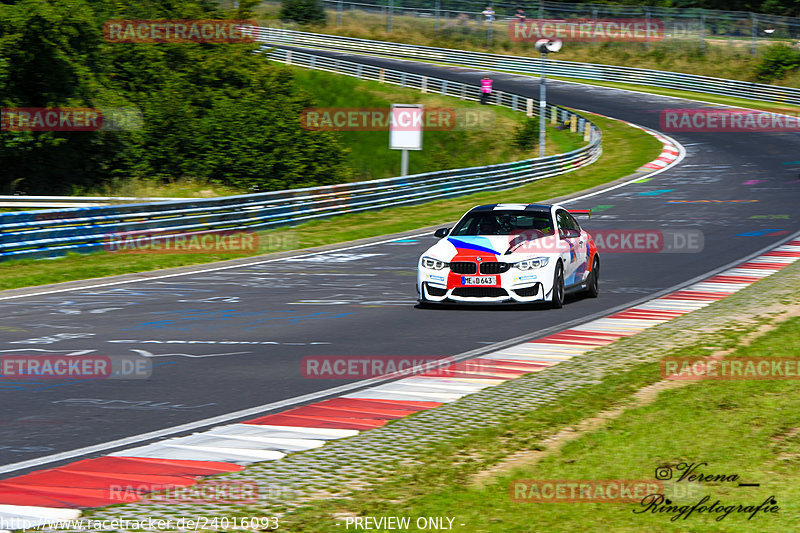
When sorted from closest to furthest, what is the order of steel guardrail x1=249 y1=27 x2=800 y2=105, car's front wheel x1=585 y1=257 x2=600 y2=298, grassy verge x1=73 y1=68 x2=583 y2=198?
car's front wheel x1=585 y1=257 x2=600 y2=298, grassy verge x1=73 y1=68 x2=583 y2=198, steel guardrail x1=249 y1=27 x2=800 y2=105

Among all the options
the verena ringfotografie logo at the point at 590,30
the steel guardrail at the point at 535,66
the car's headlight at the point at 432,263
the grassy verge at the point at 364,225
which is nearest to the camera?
the car's headlight at the point at 432,263

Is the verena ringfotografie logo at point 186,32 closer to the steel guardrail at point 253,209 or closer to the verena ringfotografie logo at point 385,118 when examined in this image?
the verena ringfotografie logo at point 385,118

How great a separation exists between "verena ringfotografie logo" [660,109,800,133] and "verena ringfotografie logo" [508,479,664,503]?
152 ft

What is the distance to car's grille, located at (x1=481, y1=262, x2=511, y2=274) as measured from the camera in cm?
1401

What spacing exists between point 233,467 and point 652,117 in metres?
49.5

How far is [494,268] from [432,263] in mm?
898

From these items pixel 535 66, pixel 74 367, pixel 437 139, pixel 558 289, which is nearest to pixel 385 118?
pixel 437 139

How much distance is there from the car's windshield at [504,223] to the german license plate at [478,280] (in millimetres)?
1105

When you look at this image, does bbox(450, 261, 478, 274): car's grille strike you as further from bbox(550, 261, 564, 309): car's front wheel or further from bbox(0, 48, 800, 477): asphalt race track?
bbox(550, 261, 564, 309): car's front wheel

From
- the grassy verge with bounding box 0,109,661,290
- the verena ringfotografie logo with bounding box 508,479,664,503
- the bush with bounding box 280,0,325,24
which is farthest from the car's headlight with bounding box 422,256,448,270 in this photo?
the bush with bounding box 280,0,325,24

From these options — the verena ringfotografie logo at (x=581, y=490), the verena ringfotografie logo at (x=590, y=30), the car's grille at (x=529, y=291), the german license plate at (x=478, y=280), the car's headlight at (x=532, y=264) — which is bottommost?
the car's grille at (x=529, y=291)

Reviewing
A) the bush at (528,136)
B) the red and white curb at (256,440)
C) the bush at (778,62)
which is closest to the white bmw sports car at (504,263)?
the red and white curb at (256,440)

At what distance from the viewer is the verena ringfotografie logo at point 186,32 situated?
45844mm

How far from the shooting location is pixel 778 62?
64062 mm
